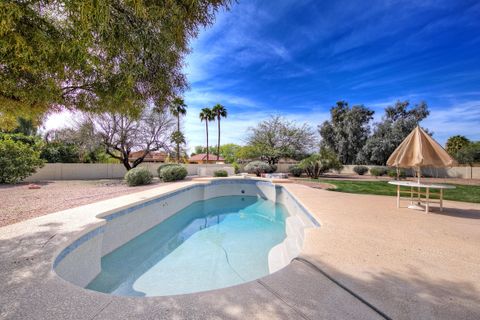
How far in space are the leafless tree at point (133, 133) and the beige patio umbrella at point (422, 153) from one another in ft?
50.8

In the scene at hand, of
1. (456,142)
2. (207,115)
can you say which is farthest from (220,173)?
(456,142)

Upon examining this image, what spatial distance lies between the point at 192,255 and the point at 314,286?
3.75 meters

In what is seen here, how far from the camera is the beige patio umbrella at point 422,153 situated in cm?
530

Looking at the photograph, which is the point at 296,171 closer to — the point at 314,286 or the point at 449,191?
the point at 449,191

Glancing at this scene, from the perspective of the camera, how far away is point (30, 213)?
212 inches

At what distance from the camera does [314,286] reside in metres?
2.15

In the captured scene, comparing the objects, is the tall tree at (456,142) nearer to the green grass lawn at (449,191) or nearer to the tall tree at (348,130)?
the tall tree at (348,130)

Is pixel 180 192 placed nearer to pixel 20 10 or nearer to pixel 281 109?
pixel 20 10

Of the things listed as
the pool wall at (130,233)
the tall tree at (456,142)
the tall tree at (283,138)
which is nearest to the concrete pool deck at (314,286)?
the pool wall at (130,233)

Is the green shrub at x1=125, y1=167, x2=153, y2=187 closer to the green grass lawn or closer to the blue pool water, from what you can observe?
the blue pool water

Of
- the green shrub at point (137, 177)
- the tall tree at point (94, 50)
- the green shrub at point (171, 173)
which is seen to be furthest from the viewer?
the green shrub at point (171, 173)

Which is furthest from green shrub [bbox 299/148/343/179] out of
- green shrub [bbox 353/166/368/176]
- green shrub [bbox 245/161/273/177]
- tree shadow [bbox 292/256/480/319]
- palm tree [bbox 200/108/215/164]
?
palm tree [bbox 200/108/215/164]

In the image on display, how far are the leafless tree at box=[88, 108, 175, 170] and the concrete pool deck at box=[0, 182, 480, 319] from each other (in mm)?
14108

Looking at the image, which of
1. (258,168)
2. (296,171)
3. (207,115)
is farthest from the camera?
(207,115)
